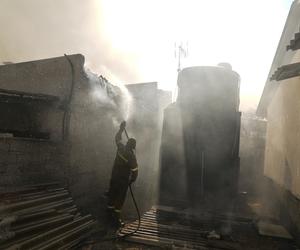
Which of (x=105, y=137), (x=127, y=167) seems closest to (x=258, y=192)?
(x=105, y=137)

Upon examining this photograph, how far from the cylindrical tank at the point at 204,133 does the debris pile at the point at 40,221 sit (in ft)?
12.2

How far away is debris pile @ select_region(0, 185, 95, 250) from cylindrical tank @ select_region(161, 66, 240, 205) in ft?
12.2

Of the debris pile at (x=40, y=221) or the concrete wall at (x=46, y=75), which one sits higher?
the concrete wall at (x=46, y=75)

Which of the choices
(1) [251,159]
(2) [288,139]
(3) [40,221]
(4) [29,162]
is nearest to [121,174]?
(4) [29,162]

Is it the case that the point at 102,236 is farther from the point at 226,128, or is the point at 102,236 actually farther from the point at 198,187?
the point at 226,128

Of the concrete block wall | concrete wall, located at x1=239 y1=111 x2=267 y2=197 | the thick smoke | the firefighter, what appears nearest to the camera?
the concrete block wall

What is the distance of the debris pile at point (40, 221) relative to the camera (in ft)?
15.8

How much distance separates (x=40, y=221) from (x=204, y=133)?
17.7 feet

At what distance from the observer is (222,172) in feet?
29.8

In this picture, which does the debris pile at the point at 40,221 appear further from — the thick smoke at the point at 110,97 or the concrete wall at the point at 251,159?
the concrete wall at the point at 251,159

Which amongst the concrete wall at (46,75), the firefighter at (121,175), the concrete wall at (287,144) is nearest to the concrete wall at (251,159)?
the concrete wall at (287,144)

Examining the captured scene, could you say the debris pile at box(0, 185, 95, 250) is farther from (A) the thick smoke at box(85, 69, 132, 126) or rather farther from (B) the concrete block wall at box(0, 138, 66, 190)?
(A) the thick smoke at box(85, 69, 132, 126)

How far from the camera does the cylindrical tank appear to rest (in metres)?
9.12

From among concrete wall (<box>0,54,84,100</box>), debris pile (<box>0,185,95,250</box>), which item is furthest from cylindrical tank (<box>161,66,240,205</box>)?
debris pile (<box>0,185,95,250</box>)
